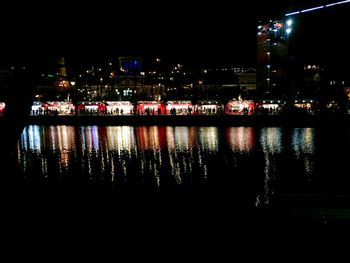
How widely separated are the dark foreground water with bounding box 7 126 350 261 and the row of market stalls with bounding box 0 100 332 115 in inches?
771

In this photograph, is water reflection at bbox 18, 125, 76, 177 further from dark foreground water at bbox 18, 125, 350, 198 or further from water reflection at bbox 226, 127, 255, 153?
water reflection at bbox 226, 127, 255, 153

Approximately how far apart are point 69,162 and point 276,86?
46046 millimetres

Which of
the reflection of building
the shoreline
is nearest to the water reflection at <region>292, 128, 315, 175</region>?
the shoreline

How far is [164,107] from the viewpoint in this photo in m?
37.7

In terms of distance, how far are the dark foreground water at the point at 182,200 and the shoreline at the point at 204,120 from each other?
34.4ft

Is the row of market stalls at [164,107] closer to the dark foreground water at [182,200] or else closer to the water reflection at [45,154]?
the water reflection at [45,154]

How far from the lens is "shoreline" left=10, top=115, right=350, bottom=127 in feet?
87.0

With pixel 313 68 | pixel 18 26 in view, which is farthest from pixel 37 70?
pixel 313 68

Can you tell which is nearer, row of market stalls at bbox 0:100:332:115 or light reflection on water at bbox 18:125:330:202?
light reflection on water at bbox 18:125:330:202

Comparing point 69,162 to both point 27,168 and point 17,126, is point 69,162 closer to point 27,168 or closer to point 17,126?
point 27,168

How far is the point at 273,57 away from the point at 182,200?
50.1m

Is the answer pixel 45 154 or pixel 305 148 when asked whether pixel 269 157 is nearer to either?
pixel 305 148

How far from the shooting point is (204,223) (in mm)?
6164

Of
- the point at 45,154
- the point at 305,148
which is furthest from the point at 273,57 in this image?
the point at 45,154
